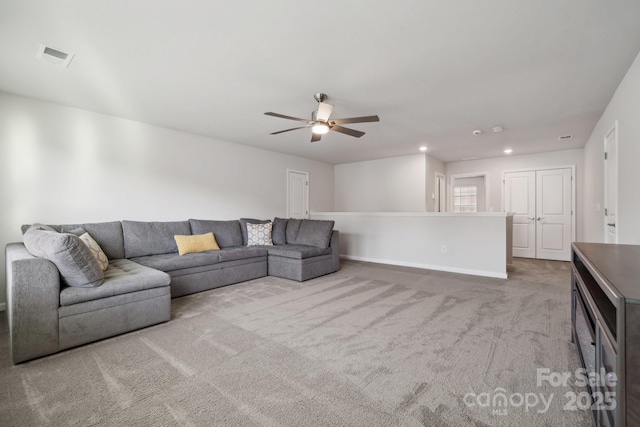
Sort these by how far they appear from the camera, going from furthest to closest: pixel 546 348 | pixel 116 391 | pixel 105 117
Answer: pixel 105 117, pixel 546 348, pixel 116 391

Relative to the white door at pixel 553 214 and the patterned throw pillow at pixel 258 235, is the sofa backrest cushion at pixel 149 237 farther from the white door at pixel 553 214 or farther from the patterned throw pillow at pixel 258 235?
the white door at pixel 553 214

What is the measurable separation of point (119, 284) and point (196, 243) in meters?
1.66

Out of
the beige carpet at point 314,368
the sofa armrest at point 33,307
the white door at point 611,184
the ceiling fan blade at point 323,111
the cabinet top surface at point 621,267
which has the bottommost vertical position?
the beige carpet at point 314,368

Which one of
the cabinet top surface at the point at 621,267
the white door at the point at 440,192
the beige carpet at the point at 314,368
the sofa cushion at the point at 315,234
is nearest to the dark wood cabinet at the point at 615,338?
the cabinet top surface at the point at 621,267

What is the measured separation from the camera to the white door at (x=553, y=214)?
5898mm

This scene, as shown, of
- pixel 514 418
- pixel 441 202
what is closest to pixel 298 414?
pixel 514 418

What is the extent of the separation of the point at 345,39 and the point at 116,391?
2.84 m

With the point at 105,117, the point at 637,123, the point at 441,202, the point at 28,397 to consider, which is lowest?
the point at 28,397

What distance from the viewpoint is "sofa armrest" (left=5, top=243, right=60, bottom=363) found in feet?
6.47

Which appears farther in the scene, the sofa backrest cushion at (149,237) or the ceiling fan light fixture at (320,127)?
the sofa backrest cushion at (149,237)

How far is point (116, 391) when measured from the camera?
5.44ft

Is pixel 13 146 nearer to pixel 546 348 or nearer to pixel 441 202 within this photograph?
pixel 546 348

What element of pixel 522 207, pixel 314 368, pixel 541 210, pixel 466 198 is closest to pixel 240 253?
pixel 314 368

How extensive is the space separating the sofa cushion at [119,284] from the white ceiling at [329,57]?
195cm
